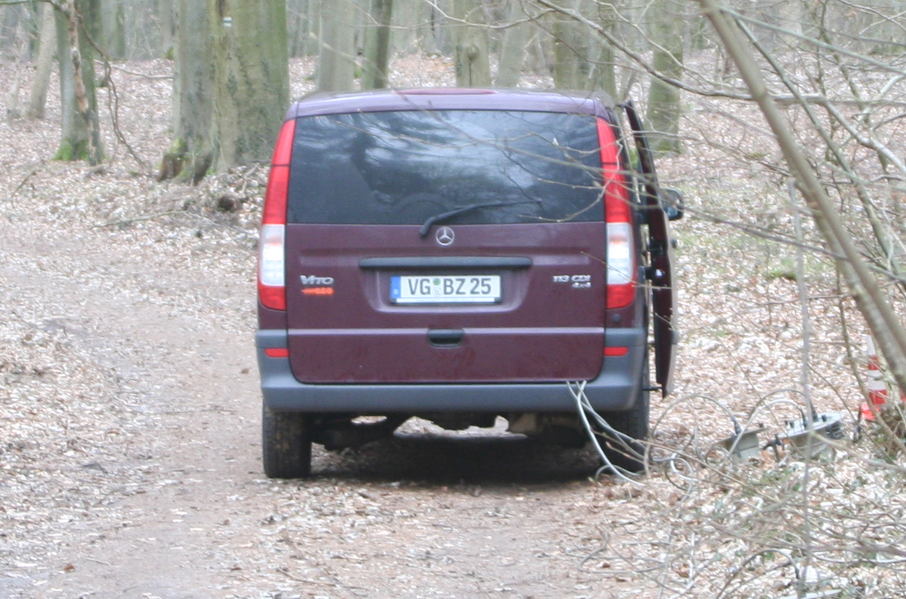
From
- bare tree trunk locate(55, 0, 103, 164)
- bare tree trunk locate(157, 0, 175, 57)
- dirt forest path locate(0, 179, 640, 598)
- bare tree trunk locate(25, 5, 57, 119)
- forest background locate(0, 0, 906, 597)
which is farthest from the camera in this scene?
bare tree trunk locate(157, 0, 175, 57)

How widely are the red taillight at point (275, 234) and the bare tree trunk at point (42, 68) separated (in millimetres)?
27784

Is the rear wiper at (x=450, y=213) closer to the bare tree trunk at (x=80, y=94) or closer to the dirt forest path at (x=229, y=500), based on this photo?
the dirt forest path at (x=229, y=500)

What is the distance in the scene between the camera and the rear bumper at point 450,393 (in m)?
5.95

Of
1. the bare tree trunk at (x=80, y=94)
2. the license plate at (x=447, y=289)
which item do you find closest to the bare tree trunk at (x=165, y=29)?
the bare tree trunk at (x=80, y=94)

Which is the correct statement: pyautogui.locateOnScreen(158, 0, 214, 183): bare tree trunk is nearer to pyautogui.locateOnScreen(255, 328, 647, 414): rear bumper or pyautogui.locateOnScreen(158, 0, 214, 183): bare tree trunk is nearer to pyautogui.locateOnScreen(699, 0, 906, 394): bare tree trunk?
pyautogui.locateOnScreen(255, 328, 647, 414): rear bumper

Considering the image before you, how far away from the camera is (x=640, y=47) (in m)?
4.39

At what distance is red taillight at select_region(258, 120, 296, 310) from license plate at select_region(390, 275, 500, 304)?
0.53m

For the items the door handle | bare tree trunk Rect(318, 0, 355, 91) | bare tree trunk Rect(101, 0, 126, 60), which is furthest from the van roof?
bare tree trunk Rect(101, 0, 126, 60)

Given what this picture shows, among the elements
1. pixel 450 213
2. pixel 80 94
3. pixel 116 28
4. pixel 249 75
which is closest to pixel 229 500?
pixel 450 213

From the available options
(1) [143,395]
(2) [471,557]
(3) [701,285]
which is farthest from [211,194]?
(2) [471,557]

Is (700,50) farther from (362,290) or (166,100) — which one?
(166,100)

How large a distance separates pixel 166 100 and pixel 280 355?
117ft

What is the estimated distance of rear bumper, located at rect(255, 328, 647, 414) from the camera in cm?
595

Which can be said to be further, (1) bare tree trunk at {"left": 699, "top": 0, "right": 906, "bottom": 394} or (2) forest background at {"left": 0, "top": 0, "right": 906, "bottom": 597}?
(2) forest background at {"left": 0, "top": 0, "right": 906, "bottom": 597}
